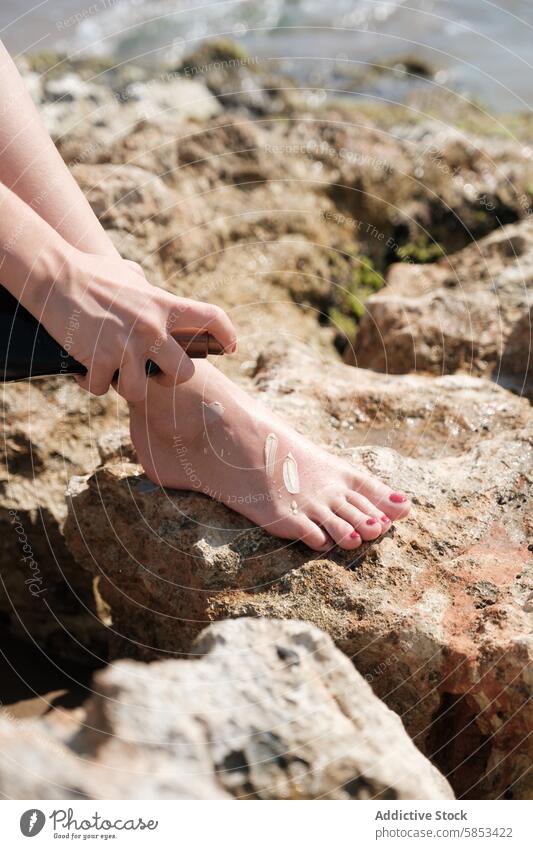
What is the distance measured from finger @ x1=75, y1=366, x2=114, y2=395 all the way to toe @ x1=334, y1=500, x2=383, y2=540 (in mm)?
703

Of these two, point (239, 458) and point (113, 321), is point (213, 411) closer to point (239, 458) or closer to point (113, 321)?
point (239, 458)

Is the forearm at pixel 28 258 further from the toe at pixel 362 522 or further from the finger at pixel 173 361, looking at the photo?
the toe at pixel 362 522

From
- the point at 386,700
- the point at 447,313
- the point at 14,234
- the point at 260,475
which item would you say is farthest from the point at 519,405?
the point at 14,234

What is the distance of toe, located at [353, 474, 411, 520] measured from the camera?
7.25 ft

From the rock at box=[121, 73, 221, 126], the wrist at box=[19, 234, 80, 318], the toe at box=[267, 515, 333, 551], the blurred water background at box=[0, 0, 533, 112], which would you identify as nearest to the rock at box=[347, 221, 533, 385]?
the toe at box=[267, 515, 333, 551]

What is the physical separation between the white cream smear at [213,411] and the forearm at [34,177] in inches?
18.9

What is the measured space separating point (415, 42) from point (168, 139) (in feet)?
25.6

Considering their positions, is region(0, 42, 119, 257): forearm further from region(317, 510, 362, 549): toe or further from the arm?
region(317, 510, 362, 549): toe

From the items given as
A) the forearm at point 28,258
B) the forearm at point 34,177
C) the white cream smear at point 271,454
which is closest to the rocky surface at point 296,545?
the white cream smear at point 271,454

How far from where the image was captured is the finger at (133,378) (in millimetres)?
2105

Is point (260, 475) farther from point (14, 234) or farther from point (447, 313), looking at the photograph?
point (447, 313)

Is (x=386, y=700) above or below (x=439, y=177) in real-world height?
below

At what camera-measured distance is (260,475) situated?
2.37 metres
